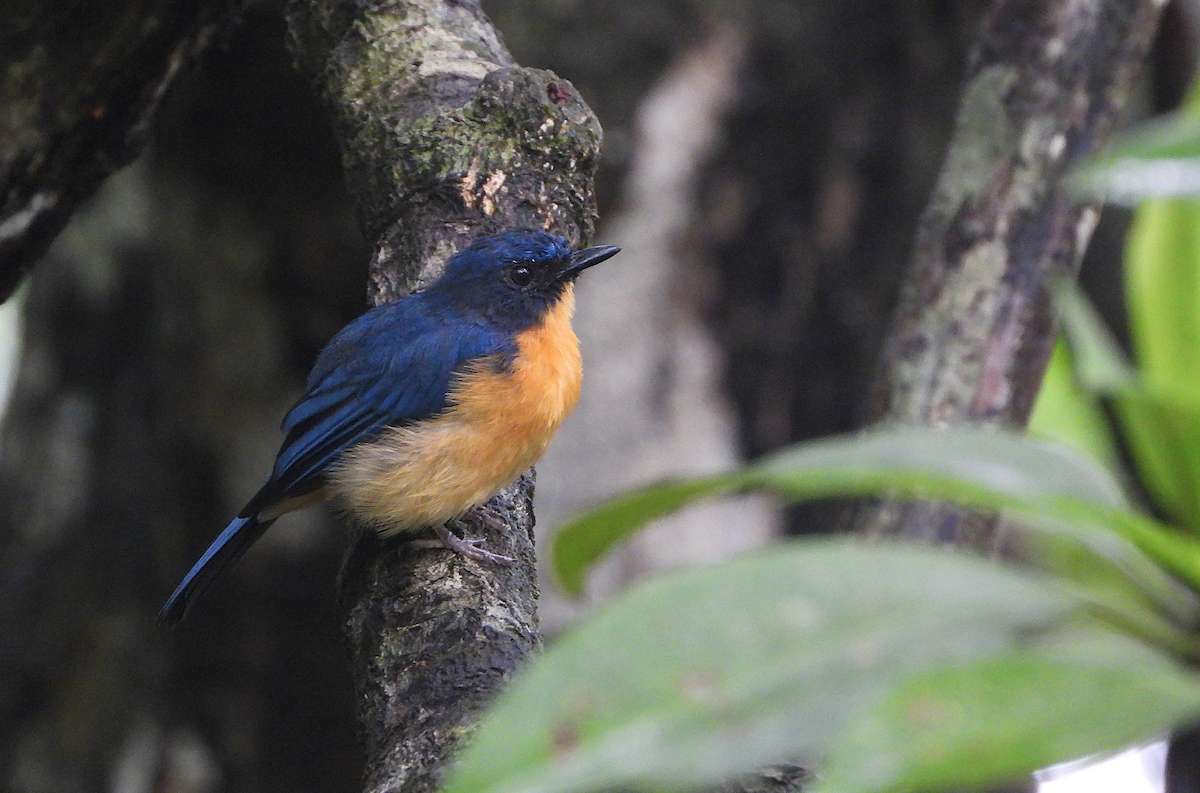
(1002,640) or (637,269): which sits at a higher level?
(637,269)

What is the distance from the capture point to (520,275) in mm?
3744

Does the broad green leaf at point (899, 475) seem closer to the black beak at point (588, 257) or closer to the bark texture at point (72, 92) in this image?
the bark texture at point (72, 92)

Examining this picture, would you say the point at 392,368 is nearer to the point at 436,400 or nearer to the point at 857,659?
the point at 436,400

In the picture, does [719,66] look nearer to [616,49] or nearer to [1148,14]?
[616,49]

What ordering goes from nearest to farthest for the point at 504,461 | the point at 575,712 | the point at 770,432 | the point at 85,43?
the point at 575,712, the point at 85,43, the point at 504,461, the point at 770,432

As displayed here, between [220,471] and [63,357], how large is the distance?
3.04ft

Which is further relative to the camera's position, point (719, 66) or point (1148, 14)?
point (719, 66)

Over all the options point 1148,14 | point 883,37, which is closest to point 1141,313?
point 1148,14

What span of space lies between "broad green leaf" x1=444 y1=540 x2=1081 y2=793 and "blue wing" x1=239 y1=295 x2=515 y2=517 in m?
2.89

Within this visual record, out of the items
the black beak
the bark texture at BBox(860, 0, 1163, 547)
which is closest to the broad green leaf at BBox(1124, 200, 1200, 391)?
the bark texture at BBox(860, 0, 1163, 547)

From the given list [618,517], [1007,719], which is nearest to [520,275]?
[618,517]

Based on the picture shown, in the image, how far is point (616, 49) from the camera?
19.1 feet

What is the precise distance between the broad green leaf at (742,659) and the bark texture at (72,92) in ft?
9.22

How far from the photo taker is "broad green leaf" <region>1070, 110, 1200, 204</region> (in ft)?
2.33
